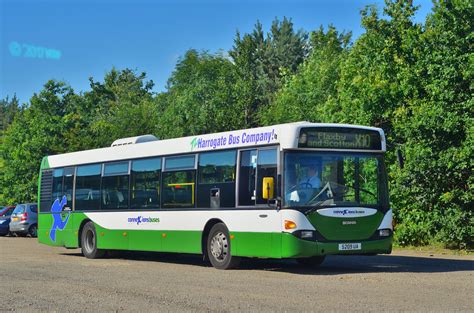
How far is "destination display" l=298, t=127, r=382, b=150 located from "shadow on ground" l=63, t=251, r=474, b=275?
8.33ft

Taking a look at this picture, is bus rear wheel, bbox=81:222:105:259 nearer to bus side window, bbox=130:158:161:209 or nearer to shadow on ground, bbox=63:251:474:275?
shadow on ground, bbox=63:251:474:275

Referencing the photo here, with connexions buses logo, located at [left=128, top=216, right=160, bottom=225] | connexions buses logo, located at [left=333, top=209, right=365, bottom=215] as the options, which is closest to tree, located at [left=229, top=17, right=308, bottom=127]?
connexions buses logo, located at [left=128, top=216, right=160, bottom=225]

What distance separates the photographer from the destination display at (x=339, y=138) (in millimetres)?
15773

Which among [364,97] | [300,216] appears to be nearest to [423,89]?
[364,97]

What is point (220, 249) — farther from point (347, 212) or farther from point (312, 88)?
point (312, 88)

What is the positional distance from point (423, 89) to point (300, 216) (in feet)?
38.0

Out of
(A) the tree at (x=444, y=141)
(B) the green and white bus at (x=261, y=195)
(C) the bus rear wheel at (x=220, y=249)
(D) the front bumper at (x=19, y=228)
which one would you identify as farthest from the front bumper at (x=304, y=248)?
(D) the front bumper at (x=19, y=228)

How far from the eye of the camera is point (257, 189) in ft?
53.3

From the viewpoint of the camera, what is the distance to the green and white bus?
15.5m

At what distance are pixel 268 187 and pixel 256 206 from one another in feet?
2.75

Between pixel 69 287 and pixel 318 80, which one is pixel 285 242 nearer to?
pixel 69 287

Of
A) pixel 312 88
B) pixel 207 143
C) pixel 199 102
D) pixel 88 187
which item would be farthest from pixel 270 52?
pixel 207 143

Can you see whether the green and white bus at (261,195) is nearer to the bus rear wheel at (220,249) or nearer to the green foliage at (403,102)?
the bus rear wheel at (220,249)

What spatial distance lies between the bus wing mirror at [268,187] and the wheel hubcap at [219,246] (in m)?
1.97
